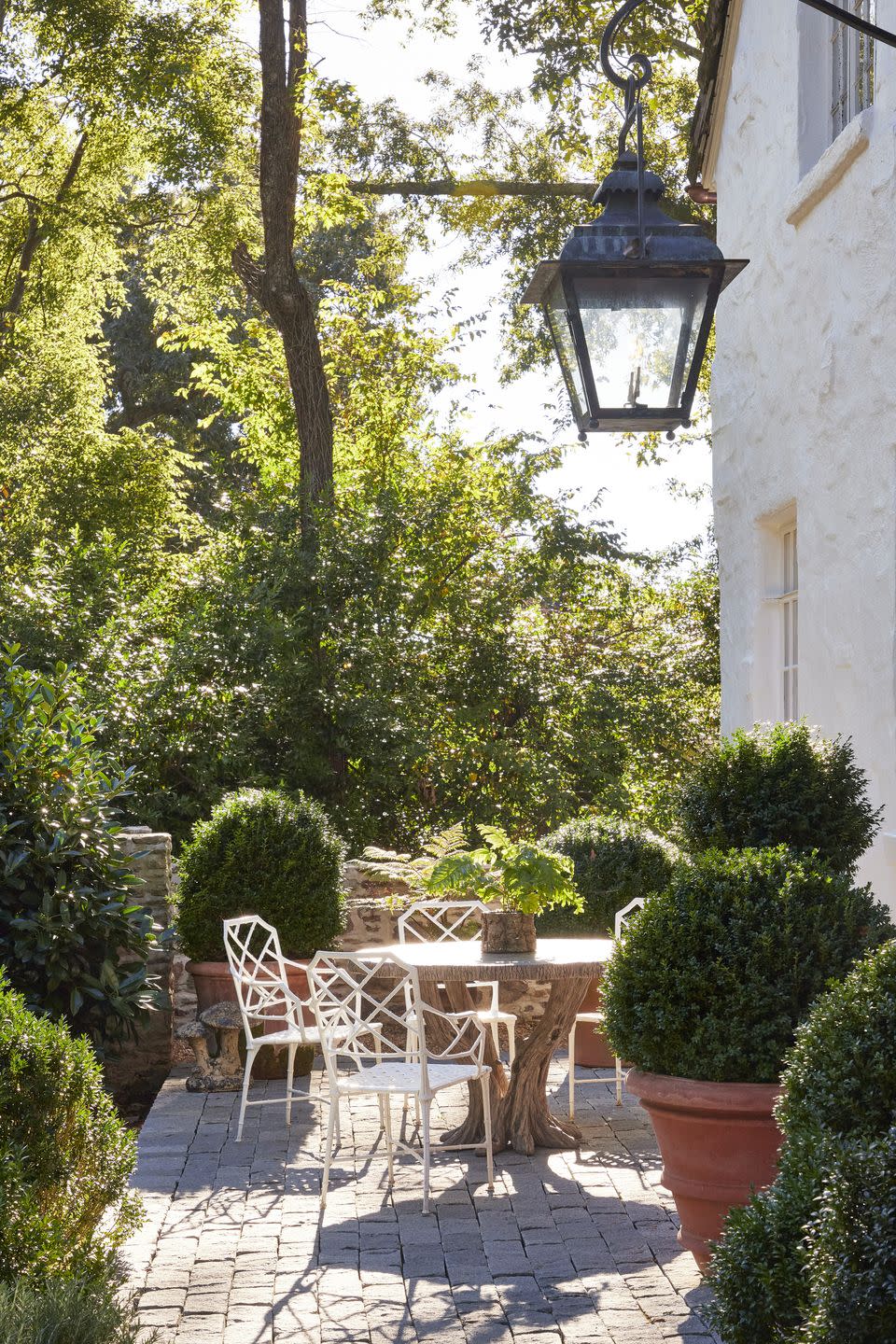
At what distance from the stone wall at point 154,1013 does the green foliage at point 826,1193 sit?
205 inches

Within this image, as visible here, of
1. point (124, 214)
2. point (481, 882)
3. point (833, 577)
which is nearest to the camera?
point (481, 882)

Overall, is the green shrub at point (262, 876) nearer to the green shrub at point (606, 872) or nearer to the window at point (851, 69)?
the green shrub at point (606, 872)

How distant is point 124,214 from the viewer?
18.7m

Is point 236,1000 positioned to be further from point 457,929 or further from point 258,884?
point 457,929

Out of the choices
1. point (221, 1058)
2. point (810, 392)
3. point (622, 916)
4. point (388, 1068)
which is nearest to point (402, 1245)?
point (388, 1068)

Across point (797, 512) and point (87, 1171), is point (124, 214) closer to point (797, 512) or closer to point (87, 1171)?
Result: point (797, 512)

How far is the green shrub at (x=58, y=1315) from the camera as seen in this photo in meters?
3.08

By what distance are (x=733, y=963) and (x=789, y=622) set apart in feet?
15.7

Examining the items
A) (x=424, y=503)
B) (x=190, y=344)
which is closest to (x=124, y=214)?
(x=190, y=344)

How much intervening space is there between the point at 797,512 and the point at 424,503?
5350 mm

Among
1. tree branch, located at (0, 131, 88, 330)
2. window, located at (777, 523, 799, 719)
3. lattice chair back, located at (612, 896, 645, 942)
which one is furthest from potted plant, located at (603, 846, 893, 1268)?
tree branch, located at (0, 131, 88, 330)

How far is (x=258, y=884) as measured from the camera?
8.37 metres

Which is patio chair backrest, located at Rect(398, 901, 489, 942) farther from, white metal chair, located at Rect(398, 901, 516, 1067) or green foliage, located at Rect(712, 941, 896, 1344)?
green foliage, located at Rect(712, 941, 896, 1344)

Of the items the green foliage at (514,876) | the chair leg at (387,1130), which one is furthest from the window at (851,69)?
the chair leg at (387,1130)
